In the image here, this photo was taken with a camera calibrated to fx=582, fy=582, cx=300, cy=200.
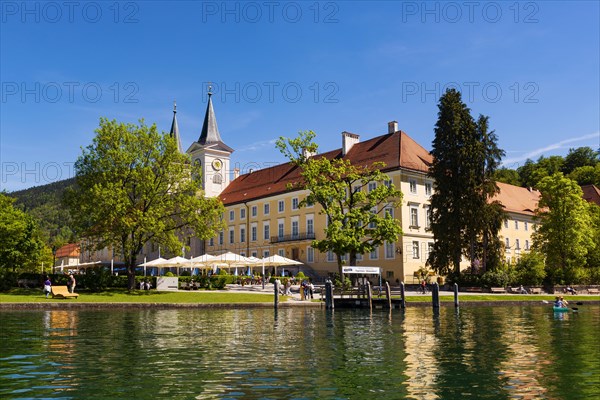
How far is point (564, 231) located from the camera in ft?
198

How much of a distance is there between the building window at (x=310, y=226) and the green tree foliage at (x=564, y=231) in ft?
84.9

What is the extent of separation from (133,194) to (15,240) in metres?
13.9

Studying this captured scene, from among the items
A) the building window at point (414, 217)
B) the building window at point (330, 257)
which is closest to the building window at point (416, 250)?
the building window at point (414, 217)

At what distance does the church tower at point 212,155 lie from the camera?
9488 centimetres

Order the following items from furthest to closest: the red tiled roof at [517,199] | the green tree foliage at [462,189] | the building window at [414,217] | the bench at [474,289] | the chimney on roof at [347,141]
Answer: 1. the red tiled roof at [517,199]
2. the chimney on roof at [347,141]
3. the building window at [414,217]
4. the green tree foliage at [462,189]
5. the bench at [474,289]

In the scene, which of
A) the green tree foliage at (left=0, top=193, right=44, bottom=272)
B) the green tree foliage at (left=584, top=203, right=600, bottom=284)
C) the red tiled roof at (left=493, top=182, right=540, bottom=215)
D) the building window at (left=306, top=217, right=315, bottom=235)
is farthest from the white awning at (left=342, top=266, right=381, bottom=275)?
the red tiled roof at (left=493, top=182, right=540, bottom=215)

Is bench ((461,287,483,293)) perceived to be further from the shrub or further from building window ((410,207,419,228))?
building window ((410,207,419,228))

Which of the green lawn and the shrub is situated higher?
the shrub

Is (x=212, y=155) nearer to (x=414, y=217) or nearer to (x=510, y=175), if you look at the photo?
(x=414, y=217)

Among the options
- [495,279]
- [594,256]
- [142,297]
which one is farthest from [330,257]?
[594,256]

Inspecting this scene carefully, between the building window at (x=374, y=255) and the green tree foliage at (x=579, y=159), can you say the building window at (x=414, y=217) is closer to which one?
the building window at (x=374, y=255)

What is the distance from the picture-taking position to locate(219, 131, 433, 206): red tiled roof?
64750 mm

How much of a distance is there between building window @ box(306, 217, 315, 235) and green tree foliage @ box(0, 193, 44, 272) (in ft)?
100

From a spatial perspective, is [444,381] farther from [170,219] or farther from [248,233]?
[248,233]
